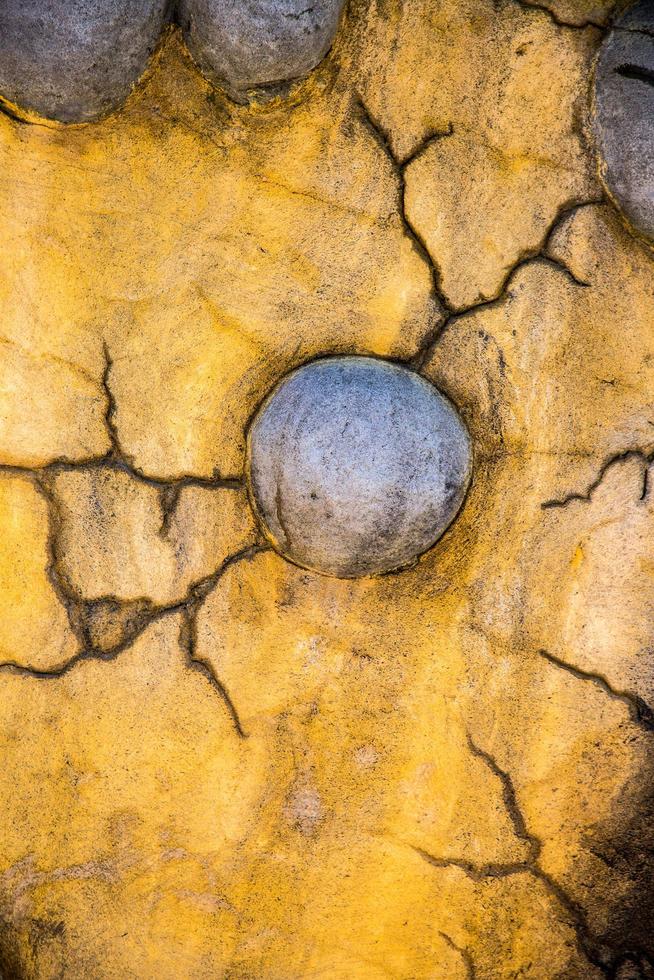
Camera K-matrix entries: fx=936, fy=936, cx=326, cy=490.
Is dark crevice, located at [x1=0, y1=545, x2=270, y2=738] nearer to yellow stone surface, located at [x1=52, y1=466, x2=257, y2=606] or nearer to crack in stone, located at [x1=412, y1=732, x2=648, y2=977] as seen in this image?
yellow stone surface, located at [x1=52, y1=466, x2=257, y2=606]

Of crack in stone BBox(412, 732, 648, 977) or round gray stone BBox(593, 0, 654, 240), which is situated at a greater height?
round gray stone BBox(593, 0, 654, 240)

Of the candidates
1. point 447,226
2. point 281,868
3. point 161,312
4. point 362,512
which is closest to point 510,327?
point 447,226

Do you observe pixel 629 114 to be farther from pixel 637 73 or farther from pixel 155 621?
Answer: pixel 155 621

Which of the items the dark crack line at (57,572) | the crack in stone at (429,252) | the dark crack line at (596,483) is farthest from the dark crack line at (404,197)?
the dark crack line at (57,572)

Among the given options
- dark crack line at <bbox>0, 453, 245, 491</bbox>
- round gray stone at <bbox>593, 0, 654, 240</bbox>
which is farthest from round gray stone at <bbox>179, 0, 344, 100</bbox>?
dark crack line at <bbox>0, 453, 245, 491</bbox>

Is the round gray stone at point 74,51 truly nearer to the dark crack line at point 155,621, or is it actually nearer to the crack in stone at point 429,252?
the crack in stone at point 429,252

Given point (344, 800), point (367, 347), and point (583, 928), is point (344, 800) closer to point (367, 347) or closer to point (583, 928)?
point (583, 928)

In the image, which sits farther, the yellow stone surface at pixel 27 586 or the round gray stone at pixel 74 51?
the yellow stone surface at pixel 27 586
